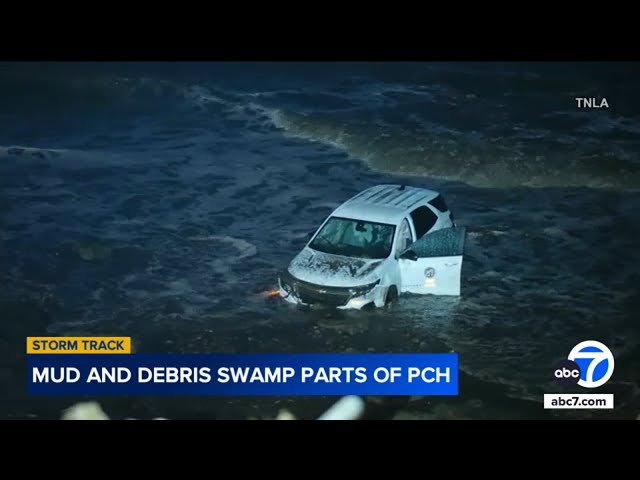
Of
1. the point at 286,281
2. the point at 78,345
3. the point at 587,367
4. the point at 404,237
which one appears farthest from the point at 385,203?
the point at 78,345

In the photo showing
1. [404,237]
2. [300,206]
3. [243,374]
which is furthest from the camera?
[300,206]

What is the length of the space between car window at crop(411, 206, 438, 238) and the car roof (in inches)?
2.2

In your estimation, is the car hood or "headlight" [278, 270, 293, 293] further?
"headlight" [278, 270, 293, 293]

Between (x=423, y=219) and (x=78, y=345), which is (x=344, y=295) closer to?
(x=423, y=219)

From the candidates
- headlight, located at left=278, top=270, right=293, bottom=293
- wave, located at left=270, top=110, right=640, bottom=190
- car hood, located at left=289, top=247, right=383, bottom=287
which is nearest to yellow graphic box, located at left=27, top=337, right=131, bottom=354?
headlight, located at left=278, top=270, right=293, bottom=293

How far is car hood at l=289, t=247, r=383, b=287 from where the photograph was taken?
8867mm

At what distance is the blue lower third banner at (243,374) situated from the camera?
8930mm

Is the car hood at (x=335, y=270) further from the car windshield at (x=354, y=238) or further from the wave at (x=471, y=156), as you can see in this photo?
the wave at (x=471, y=156)

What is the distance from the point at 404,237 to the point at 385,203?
327mm

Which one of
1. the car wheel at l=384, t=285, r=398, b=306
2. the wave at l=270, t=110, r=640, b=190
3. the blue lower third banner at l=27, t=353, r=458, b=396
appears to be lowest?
the blue lower third banner at l=27, t=353, r=458, b=396

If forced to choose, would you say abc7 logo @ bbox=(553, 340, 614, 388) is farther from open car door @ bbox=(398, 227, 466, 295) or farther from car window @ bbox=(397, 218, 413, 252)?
car window @ bbox=(397, 218, 413, 252)

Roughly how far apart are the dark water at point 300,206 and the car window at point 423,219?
0.25 metres

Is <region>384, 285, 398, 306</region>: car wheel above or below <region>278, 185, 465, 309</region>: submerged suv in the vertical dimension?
below

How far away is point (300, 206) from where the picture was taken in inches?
369
